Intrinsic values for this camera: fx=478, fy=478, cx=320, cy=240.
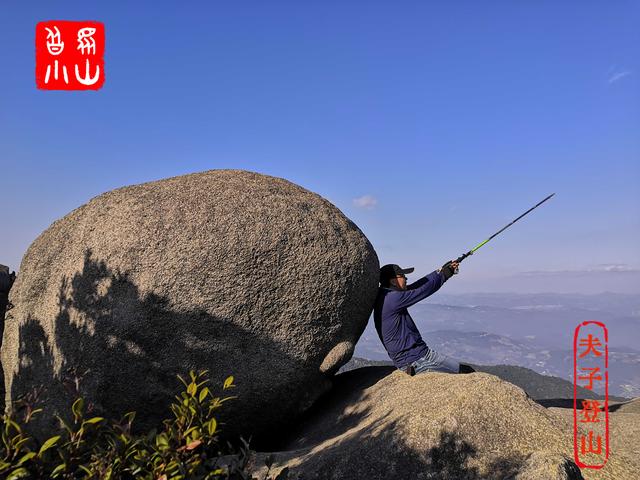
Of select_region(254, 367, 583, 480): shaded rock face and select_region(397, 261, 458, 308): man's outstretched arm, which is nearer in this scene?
select_region(254, 367, 583, 480): shaded rock face

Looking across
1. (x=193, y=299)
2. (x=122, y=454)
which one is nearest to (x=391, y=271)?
(x=193, y=299)

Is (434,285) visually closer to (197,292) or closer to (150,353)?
(197,292)

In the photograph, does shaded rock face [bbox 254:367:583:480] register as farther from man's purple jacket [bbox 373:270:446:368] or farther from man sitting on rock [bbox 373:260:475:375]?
man's purple jacket [bbox 373:270:446:368]

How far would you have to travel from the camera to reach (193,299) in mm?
7414

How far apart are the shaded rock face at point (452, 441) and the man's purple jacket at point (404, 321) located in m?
1.28

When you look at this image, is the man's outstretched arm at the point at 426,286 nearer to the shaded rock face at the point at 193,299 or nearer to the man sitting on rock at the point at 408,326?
the man sitting on rock at the point at 408,326

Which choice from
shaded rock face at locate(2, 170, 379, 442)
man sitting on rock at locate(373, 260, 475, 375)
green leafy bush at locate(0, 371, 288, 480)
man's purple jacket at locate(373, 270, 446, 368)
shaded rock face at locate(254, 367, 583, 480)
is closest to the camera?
green leafy bush at locate(0, 371, 288, 480)

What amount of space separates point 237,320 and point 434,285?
3.55 m

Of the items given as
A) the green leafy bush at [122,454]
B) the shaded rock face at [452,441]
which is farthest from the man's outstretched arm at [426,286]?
the green leafy bush at [122,454]

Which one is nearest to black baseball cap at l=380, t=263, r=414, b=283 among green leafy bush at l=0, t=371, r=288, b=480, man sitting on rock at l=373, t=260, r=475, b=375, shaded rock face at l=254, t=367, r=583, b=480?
man sitting on rock at l=373, t=260, r=475, b=375

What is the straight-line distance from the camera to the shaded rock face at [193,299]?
292 inches

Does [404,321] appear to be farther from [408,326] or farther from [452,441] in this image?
[452,441]

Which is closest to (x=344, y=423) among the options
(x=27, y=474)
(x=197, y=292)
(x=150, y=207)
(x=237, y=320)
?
(x=237, y=320)

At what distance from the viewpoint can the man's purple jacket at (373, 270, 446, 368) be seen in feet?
27.8
